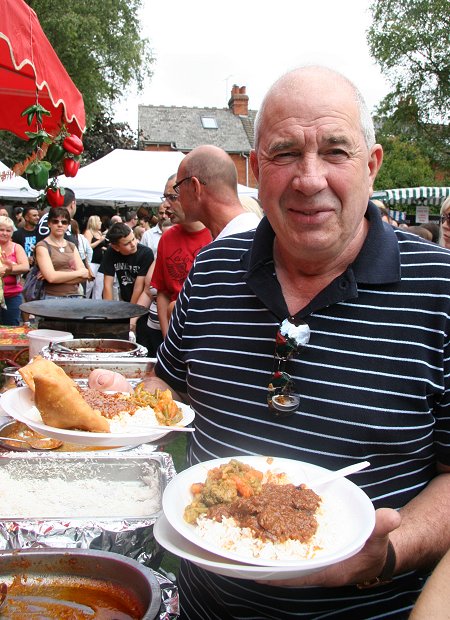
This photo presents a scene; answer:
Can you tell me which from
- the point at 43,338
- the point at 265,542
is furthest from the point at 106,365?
the point at 265,542

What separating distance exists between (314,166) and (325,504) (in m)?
0.79

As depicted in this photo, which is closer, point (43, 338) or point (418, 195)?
point (43, 338)

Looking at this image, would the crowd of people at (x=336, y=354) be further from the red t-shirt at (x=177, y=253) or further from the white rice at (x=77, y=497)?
the red t-shirt at (x=177, y=253)

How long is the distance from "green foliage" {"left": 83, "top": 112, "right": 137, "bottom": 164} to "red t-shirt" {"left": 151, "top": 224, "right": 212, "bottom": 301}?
20246 mm

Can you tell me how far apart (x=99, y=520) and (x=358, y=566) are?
79 centimetres

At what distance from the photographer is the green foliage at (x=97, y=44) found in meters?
18.7

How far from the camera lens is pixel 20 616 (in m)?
1.21

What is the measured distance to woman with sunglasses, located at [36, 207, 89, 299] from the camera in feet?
17.0

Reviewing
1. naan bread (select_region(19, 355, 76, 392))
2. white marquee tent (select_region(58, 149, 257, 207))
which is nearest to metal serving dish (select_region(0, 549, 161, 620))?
naan bread (select_region(19, 355, 76, 392))

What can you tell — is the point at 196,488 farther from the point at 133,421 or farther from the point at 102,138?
the point at 102,138

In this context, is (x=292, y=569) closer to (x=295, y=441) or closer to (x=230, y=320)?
(x=295, y=441)

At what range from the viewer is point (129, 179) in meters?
10.3

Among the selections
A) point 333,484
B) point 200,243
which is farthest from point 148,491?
point 200,243

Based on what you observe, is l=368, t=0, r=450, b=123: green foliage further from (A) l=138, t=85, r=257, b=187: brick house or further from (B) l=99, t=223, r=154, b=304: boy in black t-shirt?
(B) l=99, t=223, r=154, b=304: boy in black t-shirt
